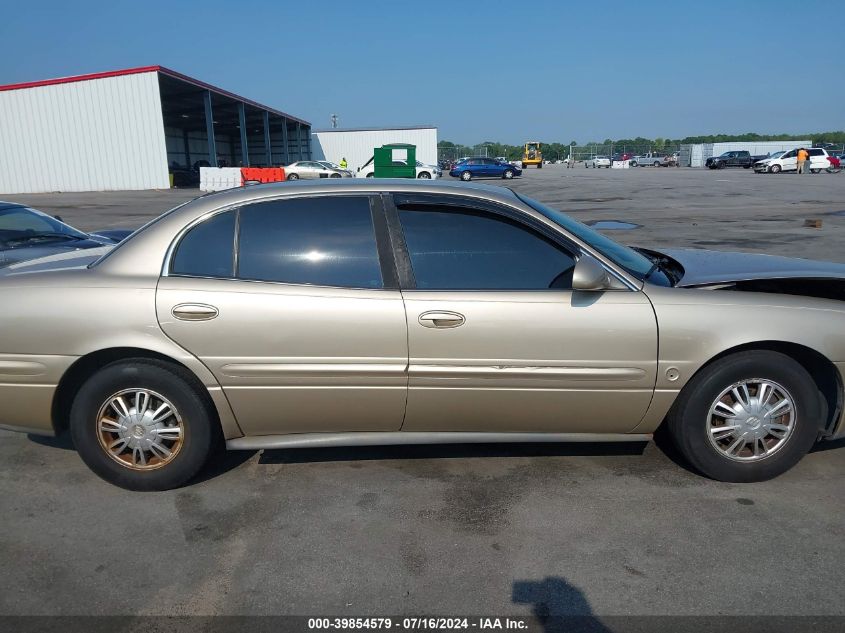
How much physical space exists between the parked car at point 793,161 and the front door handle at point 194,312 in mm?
51023

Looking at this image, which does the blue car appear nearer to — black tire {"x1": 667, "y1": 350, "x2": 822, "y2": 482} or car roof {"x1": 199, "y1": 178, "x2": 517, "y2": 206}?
car roof {"x1": 199, "y1": 178, "x2": 517, "y2": 206}

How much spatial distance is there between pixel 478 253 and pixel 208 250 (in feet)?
4.46

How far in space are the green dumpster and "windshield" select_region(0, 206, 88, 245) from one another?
24.9 m

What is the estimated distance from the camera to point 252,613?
254 centimetres

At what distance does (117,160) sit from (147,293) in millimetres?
36275

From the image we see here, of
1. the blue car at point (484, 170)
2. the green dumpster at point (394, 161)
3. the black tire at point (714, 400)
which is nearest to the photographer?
the black tire at point (714, 400)

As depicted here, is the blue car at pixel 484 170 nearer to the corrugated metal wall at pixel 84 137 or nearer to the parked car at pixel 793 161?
the parked car at pixel 793 161

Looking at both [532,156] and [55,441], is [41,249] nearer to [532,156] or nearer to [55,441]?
[55,441]

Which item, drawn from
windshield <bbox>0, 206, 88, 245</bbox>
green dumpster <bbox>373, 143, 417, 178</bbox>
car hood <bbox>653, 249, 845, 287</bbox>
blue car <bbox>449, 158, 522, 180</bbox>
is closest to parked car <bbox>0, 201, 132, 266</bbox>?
windshield <bbox>0, 206, 88, 245</bbox>

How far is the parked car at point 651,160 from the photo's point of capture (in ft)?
247

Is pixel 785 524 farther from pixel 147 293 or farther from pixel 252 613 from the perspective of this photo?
pixel 147 293

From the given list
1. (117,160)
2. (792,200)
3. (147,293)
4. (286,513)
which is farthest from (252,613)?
(117,160)

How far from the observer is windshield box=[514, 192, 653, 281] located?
11.5 ft

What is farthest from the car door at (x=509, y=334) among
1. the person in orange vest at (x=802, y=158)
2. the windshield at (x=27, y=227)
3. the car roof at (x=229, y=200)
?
the person in orange vest at (x=802, y=158)
